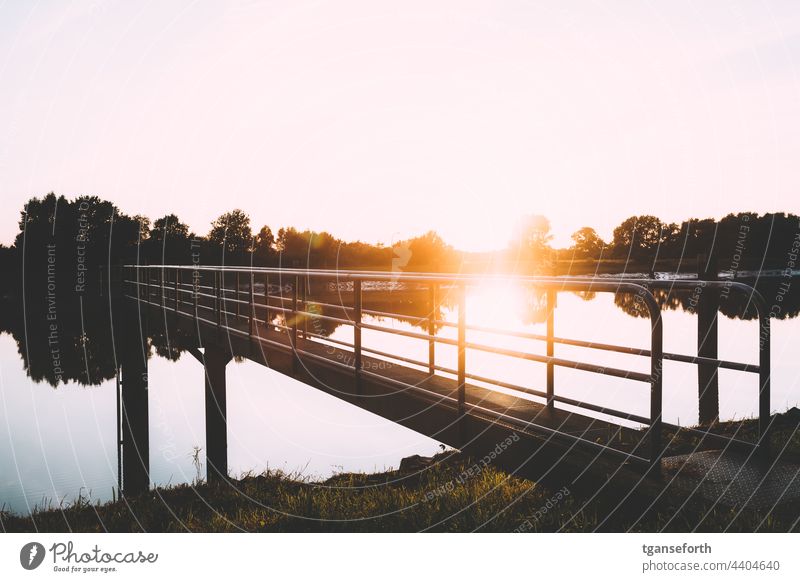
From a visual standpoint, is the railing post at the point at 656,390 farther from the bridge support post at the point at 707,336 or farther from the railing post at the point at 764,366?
the bridge support post at the point at 707,336

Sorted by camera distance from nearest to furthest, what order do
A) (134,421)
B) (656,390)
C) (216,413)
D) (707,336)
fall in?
1. (656,390)
2. (707,336)
3. (216,413)
4. (134,421)

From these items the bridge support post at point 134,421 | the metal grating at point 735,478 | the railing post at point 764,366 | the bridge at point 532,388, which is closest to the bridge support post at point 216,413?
the bridge at point 532,388

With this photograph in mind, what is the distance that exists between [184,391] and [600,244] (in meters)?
34.2

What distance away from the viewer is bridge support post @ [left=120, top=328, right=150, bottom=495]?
15.7 meters

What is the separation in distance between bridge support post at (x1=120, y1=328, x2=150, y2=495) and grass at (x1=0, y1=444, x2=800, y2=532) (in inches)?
207

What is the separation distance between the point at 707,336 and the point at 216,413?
9.10m

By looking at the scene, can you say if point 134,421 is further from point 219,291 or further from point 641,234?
point 641,234

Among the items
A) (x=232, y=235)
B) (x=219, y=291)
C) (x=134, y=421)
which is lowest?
(x=134, y=421)

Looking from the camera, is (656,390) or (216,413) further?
(216,413)

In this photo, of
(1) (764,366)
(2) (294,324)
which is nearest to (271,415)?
(2) (294,324)

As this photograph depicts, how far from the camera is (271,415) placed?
26562mm

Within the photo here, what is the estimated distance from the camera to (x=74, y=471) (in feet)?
72.8

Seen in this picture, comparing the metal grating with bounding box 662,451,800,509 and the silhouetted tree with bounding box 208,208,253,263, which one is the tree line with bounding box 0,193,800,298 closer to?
the silhouetted tree with bounding box 208,208,253,263
